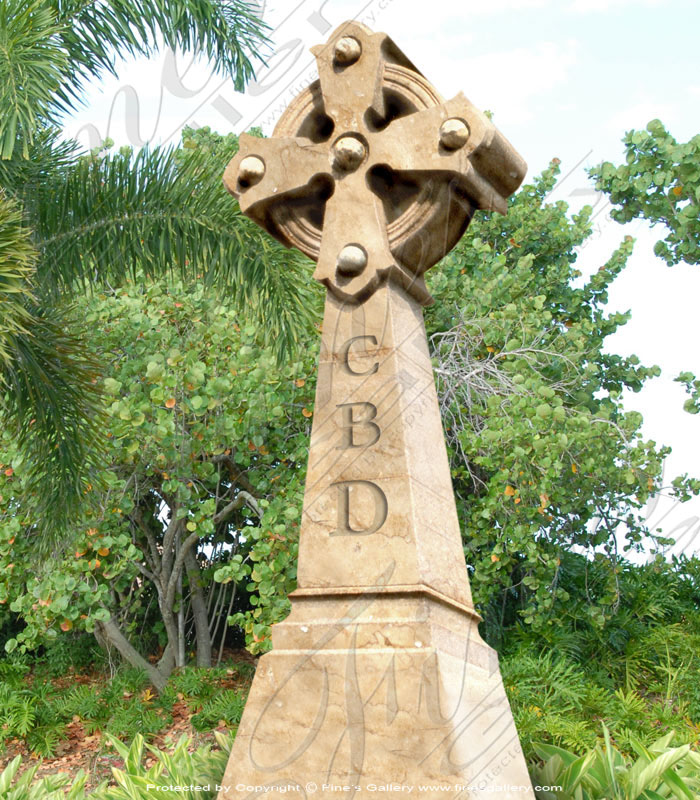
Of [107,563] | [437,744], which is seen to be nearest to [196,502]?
[107,563]

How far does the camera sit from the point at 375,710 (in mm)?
3127

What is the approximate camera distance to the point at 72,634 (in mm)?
12352

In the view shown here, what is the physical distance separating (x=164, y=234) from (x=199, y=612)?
5.76 meters

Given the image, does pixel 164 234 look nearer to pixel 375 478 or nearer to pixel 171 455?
pixel 171 455

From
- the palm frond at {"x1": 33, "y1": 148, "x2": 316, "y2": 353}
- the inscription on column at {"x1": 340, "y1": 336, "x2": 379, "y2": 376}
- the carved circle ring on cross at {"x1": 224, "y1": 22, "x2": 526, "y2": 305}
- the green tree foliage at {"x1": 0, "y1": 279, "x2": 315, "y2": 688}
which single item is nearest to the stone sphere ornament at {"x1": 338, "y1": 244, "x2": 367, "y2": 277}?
the carved circle ring on cross at {"x1": 224, "y1": 22, "x2": 526, "y2": 305}

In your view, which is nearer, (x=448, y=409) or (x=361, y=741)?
(x=361, y=741)

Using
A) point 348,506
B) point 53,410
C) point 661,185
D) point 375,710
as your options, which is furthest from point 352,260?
point 661,185

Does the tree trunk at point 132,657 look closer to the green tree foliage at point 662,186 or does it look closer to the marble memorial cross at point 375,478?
the green tree foliage at point 662,186

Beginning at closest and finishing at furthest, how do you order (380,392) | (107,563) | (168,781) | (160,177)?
(380,392) < (168,781) < (160,177) < (107,563)

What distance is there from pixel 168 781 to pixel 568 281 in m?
10.2

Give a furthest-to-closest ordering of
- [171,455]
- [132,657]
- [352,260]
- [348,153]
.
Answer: [132,657] → [171,455] → [348,153] → [352,260]

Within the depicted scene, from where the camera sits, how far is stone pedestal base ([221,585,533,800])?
3047 millimetres

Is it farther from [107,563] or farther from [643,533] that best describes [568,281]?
[107,563]

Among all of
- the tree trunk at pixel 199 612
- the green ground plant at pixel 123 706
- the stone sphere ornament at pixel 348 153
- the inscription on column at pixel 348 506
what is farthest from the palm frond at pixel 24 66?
the tree trunk at pixel 199 612
